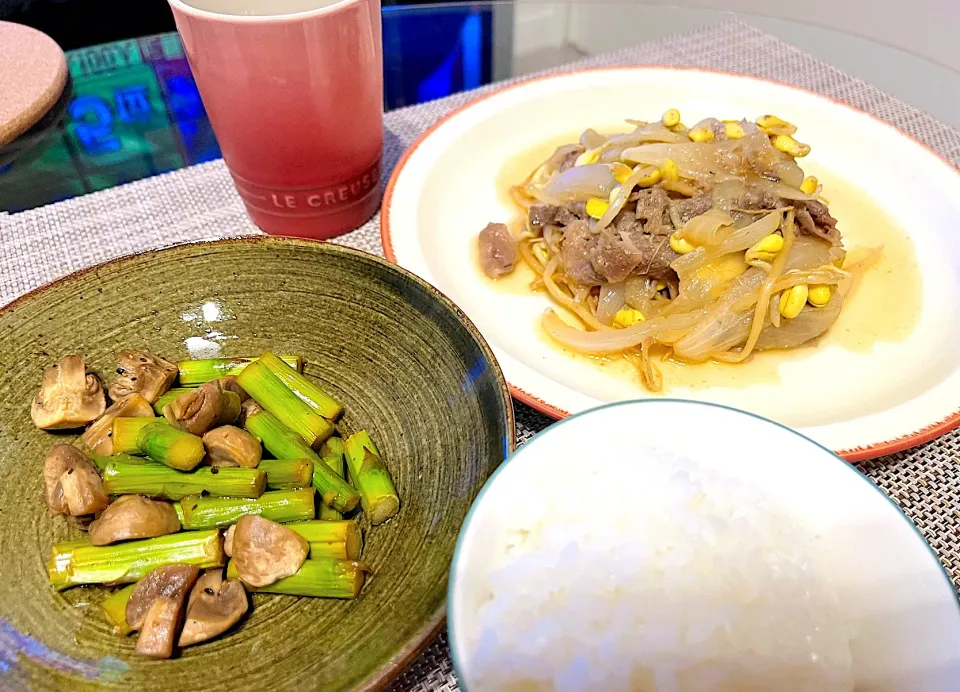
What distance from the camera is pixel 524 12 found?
3.59 m

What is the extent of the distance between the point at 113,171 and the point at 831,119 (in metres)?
2.67

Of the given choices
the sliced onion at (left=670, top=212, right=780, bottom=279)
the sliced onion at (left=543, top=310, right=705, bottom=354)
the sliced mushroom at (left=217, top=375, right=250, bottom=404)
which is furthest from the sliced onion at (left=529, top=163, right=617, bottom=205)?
the sliced mushroom at (left=217, top=375, right=250, bottom=404)

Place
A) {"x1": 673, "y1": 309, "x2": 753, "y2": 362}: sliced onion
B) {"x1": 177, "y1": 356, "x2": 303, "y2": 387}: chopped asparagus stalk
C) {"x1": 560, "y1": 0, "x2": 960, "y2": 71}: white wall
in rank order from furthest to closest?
{"x1": 560, "y1": 0, "x2": 960, "y2": 71}: white wall, {"x1": 673, "y1": 309, "x2": 753, "y2": 362}: sliced onion, {"x1": 177, "y1": 356, "x2": 303, "y2": 387}: chopped asparagus stalk

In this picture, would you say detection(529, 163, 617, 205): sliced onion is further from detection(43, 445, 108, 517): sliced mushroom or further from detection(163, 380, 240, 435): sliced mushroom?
detection(43, 445, 108, 517): sliced mushroom

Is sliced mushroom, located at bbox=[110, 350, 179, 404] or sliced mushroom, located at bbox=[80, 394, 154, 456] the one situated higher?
sliced mushroom, located at bbox=[110, 350, 179, 404]

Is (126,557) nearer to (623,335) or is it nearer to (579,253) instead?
(623,335)

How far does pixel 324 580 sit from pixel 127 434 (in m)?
0.54

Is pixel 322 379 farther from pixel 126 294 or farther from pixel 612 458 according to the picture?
pixel 612 458

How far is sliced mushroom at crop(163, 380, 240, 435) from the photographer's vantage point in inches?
53.2

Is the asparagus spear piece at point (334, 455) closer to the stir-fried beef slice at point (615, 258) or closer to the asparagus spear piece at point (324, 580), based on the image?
the asparagus spear piece at point (324, 580)

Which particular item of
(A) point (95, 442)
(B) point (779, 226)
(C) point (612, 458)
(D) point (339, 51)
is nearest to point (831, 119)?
(B) point (779, 226)

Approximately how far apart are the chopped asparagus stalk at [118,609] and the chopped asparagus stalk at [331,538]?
0.98 feet

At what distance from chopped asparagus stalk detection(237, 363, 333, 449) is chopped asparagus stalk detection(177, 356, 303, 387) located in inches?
2.6

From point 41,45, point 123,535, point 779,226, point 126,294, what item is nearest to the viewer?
point 123,535
